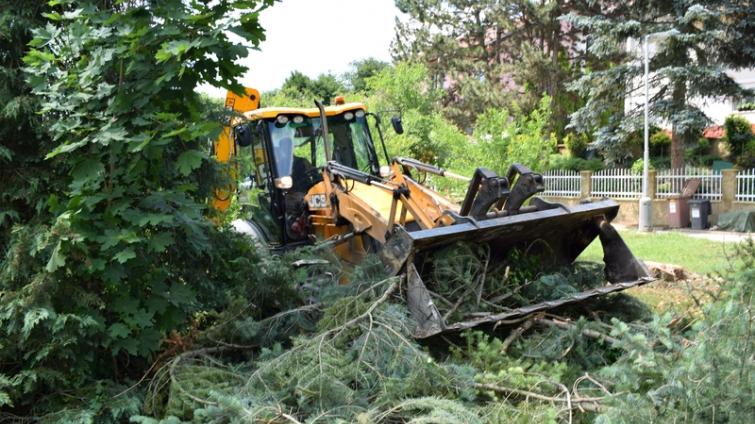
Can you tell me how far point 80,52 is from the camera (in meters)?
4.59

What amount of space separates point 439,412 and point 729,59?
22.5m

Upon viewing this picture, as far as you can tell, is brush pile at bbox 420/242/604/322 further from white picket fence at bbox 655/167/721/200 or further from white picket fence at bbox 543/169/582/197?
white picket fence at bbox 543/169/582/197

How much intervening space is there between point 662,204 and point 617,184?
2045mm

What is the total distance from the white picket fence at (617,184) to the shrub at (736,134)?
5.36 metres

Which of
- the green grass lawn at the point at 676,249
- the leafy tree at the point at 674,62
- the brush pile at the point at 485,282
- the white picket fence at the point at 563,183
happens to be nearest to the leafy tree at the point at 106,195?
the brush pile at the point at 485,282

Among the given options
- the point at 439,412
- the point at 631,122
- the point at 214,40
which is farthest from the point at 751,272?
the point at 631,122

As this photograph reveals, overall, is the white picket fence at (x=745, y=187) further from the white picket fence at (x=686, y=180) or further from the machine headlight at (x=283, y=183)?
the machine headlight at (x=283, y=183)

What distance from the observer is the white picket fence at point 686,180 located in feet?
67.3

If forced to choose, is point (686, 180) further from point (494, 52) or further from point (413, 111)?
point (494, 52)

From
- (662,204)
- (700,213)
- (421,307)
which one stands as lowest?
(700,213)

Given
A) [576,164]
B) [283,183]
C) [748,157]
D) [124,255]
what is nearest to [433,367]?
[124,255]

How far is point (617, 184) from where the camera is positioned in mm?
23109

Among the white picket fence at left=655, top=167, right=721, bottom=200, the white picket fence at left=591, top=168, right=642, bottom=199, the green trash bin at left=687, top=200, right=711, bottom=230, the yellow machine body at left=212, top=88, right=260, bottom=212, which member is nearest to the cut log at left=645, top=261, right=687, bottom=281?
the yellow machine body at left=212, top=88, right=260, bottom=212

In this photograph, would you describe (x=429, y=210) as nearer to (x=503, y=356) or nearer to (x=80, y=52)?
(x=503, y=356)
